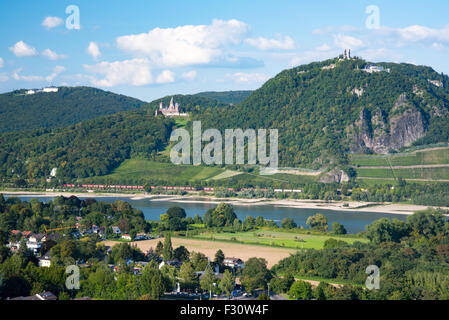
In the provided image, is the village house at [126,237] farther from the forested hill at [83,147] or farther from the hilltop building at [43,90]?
the hilltop building at [43,90]

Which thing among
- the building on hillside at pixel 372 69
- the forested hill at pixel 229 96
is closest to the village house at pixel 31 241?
the building on hillside at pixel 372 69

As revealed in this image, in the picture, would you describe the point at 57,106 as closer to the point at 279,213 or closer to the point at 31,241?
the point at 279,213

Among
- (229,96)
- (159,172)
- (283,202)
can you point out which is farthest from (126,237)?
(229,96)

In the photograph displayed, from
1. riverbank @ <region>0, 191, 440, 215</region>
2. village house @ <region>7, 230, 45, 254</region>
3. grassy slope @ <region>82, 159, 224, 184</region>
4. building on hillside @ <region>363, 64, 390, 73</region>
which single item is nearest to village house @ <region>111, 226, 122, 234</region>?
village house @ <region>7, 230, 45, 254</region>

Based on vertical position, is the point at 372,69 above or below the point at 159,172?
above

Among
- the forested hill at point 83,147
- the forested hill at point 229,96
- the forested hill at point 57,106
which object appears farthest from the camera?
the forested hill at point 229,96

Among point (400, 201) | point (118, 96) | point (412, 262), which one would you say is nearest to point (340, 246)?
point (412, 262)

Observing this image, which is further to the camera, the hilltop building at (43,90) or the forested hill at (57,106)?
the hilltop building at (43,90)
